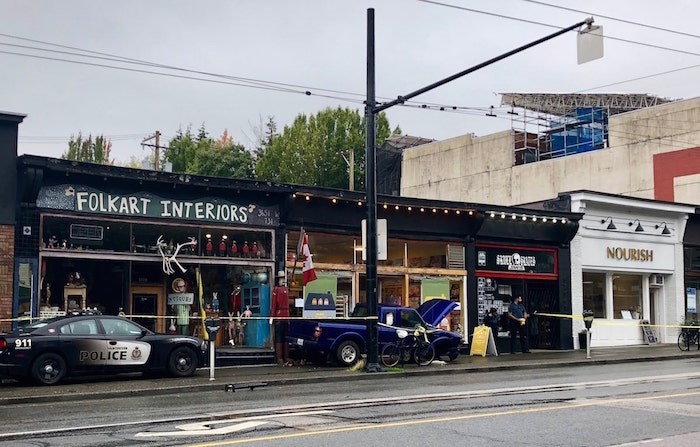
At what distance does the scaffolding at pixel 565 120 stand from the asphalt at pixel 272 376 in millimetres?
21100

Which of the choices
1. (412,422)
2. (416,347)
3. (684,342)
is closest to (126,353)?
(416,347)

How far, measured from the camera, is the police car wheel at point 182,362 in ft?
61.1

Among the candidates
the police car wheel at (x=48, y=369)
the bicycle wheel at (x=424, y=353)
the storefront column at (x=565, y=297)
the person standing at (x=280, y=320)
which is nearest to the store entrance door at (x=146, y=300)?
the person standing at (x=280, y=320)

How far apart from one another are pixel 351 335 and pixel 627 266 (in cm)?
1476

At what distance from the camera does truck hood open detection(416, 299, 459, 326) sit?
24047 millimetres

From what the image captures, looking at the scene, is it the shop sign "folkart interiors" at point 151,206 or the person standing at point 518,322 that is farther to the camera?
the person standing at point 518,322

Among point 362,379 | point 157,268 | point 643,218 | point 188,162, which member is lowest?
point 362,379

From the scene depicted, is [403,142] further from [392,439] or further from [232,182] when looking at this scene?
[392,439]

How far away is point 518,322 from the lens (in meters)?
27.0

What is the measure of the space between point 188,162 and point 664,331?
128ft

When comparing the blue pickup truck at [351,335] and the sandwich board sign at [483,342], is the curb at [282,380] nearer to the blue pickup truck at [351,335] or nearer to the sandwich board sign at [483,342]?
the blue pickup truck at [351,335]

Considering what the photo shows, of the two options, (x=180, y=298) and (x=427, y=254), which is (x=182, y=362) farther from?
(x=427, y=254)

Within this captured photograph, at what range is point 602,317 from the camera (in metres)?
31.9

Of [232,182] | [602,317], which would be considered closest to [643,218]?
[602,317]
